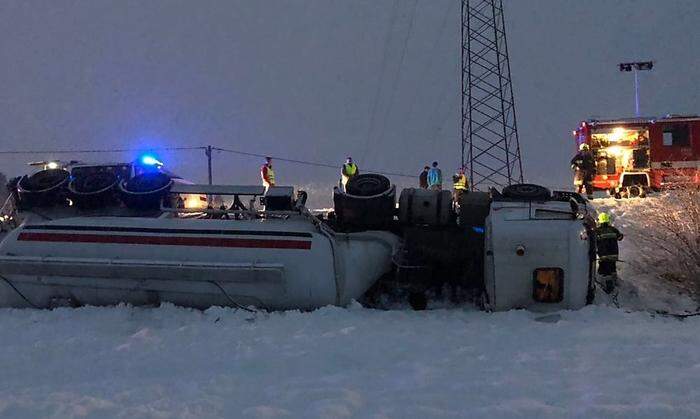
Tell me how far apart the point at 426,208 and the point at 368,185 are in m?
0.82

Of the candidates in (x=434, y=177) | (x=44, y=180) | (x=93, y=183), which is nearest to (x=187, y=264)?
(x=93, y=183)

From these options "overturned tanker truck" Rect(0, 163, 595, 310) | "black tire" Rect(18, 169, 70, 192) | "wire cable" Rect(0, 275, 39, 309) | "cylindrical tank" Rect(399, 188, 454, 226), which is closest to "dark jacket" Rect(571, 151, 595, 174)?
"overturned tanker truck" Rect(0, 163, 595, 310)

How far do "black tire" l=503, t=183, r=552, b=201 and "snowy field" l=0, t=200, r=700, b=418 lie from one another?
154 cm

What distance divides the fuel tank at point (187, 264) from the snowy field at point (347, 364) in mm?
259

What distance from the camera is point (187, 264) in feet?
20.8

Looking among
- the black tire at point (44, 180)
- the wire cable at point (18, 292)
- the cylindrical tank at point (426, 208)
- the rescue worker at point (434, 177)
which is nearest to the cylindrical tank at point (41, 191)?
the black tire at point (44, 180)

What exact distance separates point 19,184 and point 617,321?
25.1ft

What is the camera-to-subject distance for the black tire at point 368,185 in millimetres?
7351

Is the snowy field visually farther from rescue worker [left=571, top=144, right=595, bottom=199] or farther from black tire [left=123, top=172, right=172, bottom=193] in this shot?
rescue worker [left=571, top=144, right=595, bottom=199]

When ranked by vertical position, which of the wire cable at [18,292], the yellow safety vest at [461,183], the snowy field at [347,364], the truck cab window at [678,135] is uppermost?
the truck cab window at [678,135]

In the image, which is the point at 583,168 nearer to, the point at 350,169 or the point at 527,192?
the point at 350,169

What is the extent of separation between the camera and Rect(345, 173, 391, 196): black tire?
7351 mm

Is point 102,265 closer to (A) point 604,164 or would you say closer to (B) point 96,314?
(B) point 96,314

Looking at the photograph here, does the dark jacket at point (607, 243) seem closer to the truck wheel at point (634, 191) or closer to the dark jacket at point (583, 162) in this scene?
the dark jacket at point (583, 162)
